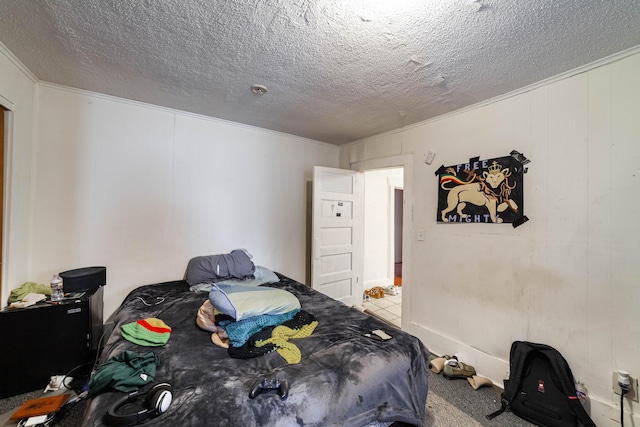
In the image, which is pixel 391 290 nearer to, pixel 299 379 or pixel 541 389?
pixel 541 389

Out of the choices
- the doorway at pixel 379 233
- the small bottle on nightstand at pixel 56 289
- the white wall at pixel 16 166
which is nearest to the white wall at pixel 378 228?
the doorway at pixel 379 233

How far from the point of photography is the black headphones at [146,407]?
34.0 inches

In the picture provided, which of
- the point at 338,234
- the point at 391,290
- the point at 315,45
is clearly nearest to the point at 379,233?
the point at 391,290

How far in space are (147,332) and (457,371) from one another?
239 centimetres

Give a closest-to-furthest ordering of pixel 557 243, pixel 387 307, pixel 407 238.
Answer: pixel 557 243 < pixel 407 238 < pixel 387 307

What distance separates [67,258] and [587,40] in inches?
162

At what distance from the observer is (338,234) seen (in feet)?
11.3

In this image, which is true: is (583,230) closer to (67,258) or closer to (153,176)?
(153,176)

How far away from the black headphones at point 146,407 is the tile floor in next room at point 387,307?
2832 millimetres

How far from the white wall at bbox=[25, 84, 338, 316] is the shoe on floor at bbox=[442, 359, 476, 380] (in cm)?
203

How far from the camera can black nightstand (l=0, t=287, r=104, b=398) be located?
166cm

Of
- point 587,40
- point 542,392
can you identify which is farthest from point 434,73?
point 542,392

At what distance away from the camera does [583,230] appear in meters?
1.71

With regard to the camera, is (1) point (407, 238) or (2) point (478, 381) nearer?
(2) point (478, 381)
